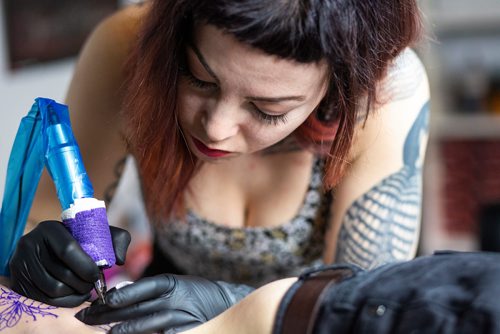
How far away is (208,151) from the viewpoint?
1112mm

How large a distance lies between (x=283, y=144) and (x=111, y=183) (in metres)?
0.31

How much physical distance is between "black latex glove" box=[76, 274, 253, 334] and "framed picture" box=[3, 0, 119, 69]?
196 centimetres

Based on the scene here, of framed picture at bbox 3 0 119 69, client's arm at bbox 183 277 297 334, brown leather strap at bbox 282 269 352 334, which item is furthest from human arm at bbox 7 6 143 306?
framed picture at bbox 3 0 119 69

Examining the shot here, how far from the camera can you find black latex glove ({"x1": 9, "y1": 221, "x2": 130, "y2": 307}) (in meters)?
0.94

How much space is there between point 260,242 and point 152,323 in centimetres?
49

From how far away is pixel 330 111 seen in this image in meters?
1.16

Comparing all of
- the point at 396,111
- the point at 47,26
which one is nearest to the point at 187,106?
the point at 396,111

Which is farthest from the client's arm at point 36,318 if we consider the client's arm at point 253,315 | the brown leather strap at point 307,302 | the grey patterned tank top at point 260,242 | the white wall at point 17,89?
the white wall at point 17,89

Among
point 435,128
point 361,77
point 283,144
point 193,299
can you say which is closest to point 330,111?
point 361,77

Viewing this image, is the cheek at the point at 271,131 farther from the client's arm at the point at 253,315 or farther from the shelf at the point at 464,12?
the shelf at the point at 464,12

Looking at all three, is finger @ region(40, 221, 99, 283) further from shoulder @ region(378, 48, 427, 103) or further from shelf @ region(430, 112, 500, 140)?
shelf @ region(430, 112, 500, 140)

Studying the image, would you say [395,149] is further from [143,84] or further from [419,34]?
[143,84]

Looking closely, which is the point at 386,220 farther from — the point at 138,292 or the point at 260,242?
the point at 138,292

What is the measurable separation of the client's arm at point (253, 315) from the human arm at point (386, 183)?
1.30ft
